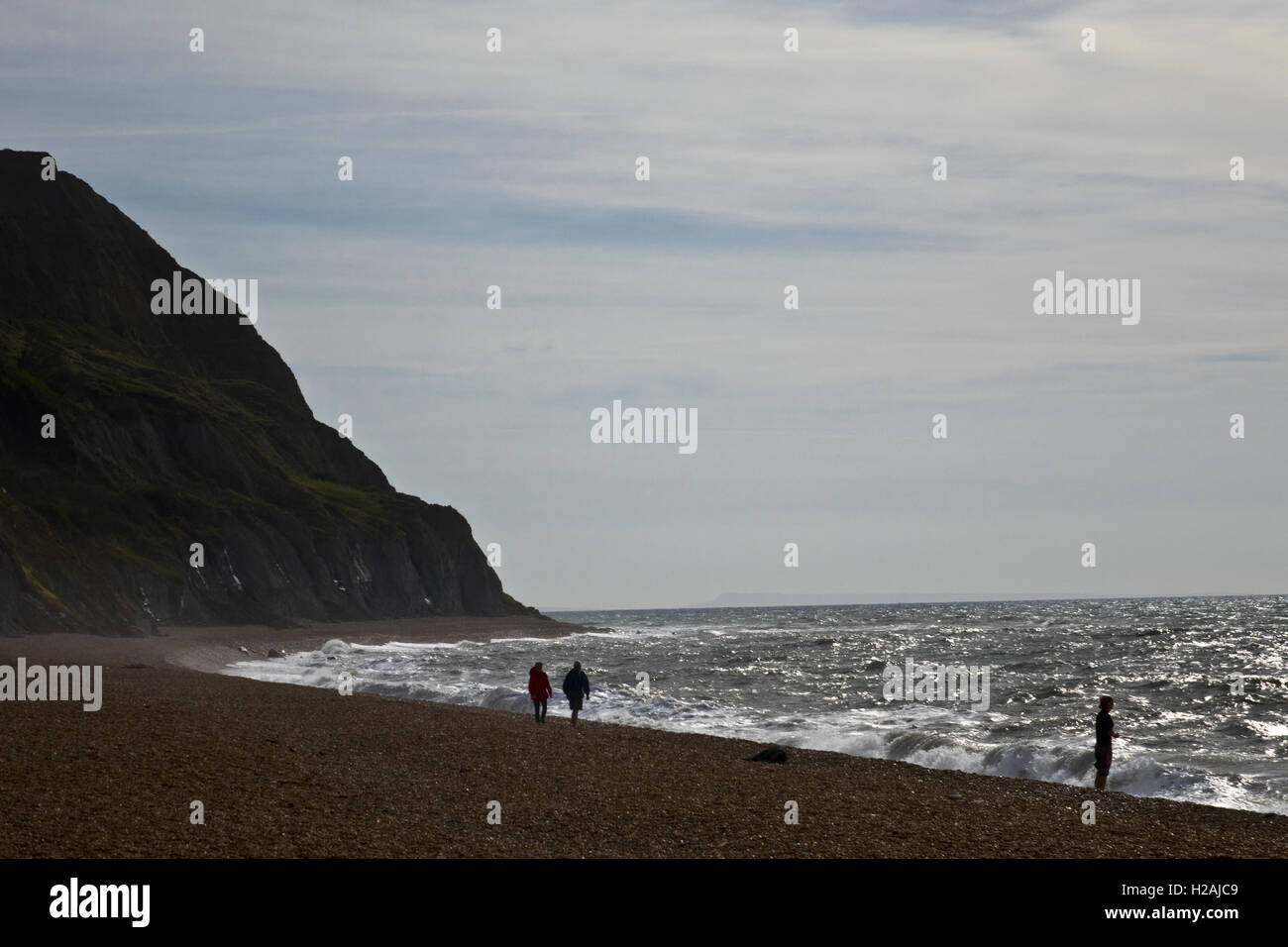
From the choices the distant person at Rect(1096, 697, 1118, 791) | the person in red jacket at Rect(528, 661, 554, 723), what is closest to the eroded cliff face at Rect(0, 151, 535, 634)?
the person in red jacket at Rect(528, 661, 554, 723)

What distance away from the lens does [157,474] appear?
101250 millimetres

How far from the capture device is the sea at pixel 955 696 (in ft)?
83.1

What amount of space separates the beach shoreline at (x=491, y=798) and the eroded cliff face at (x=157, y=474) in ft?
125

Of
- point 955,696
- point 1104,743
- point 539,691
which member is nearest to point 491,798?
point 1104,743

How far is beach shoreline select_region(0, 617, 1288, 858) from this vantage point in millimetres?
13641

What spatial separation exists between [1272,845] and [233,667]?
4840 cm

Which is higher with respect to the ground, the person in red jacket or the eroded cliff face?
the eroded cliff face

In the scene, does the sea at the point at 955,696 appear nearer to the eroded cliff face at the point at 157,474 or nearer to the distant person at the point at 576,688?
the distant person at the point at 576,688

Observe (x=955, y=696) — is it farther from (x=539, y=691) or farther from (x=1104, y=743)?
(x=1104, y=743)

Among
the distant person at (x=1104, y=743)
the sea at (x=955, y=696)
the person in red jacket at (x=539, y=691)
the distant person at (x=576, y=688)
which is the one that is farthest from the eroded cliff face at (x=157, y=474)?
the distant person at (x=1104, y=743)

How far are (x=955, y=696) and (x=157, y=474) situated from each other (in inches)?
3164

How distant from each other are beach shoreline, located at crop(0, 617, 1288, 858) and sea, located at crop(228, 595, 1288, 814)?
238 cm

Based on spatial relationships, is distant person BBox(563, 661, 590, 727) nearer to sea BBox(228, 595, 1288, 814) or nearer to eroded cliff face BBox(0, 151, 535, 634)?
sea BBox(228, 595, 1288, 814)
